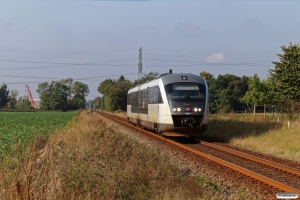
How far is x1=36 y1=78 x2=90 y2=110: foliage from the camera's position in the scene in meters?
136

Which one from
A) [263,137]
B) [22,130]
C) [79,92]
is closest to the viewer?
[263,137]

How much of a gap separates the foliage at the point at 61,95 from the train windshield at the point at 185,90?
397ft

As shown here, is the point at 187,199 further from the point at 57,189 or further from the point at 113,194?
the point at 57,189

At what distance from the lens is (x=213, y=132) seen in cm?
2223

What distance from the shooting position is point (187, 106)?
17609mm

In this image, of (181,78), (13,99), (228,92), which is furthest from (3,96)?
(181,78)

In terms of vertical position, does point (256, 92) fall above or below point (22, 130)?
above

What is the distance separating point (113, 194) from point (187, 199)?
4.32 ft

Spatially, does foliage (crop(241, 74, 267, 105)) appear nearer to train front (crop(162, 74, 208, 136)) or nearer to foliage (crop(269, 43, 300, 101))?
foliage (crop(269, 43, 300, 101))

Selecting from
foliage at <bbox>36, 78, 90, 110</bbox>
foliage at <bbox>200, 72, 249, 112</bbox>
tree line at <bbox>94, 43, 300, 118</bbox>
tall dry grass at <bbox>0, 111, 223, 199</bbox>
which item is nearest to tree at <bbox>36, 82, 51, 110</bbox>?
foliage at <bbox>36, 78, 90, 110</bbox>

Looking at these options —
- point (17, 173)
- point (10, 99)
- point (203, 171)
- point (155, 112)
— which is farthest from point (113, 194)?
point (10, 99)

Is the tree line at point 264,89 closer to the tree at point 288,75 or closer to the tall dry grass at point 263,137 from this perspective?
the tree at point 288,75

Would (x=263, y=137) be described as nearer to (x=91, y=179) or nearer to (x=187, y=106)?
(x=187, y=106)

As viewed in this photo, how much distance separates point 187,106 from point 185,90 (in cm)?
90
